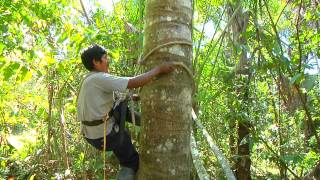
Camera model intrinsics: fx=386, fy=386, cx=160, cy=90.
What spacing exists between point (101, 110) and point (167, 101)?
28.2 inches

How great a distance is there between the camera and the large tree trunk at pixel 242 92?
5.13 meters

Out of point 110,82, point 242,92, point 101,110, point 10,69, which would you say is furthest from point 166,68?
point 242,92

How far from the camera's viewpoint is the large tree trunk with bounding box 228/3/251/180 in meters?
5.13

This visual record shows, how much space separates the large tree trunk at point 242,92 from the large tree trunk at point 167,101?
9.87ft

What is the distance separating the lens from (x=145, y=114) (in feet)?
6.63

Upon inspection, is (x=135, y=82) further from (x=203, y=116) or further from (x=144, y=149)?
(x=203, y=116)

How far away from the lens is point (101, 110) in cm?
253

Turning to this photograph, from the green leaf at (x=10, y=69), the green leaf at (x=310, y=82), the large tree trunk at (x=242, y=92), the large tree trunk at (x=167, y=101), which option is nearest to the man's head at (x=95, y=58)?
the large tree trunk at (x=167, y=101)

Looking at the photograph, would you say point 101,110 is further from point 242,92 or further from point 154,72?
point 242,92

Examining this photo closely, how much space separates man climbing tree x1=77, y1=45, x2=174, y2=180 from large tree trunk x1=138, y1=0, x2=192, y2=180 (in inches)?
14.5

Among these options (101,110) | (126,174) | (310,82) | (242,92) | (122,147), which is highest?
(242,92)

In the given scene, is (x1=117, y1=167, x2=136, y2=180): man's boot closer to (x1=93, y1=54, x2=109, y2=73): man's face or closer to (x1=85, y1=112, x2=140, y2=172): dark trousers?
(x1=85, y1=112, x2=140, y2=172): dark trousers

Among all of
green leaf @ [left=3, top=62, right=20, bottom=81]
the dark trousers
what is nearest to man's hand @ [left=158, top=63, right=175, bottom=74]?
the dark trousers

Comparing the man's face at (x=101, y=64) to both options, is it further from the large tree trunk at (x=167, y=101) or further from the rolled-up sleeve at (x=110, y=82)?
the large tree trunk at (x=167, y=101)
